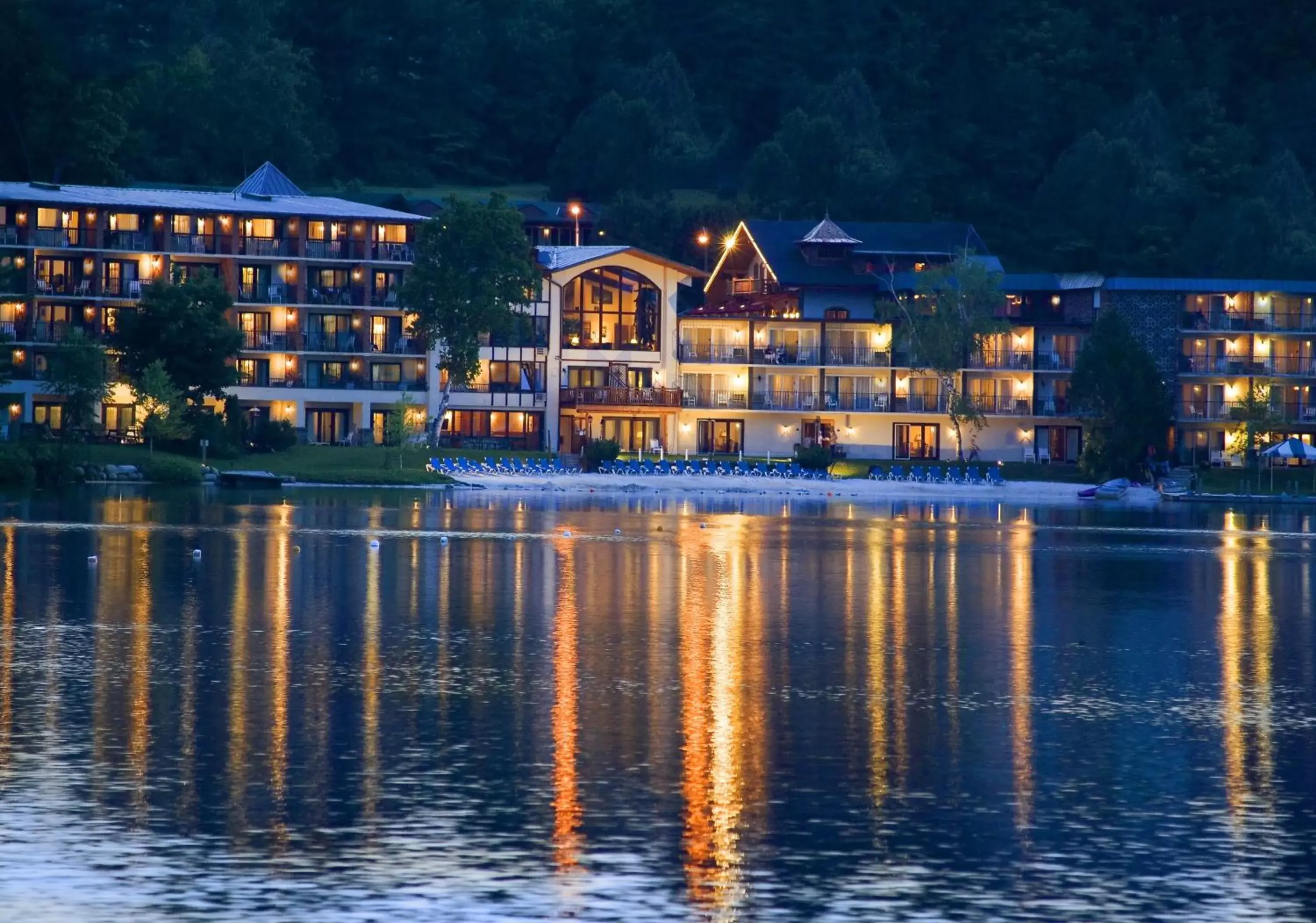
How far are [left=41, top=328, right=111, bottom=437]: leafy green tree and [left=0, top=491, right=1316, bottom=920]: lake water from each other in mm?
42510

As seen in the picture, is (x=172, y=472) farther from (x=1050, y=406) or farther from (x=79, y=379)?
(x=1050, y=406)

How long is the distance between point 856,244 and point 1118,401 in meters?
20.5

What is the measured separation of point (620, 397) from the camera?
346 ft

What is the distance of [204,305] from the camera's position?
95.2 meters

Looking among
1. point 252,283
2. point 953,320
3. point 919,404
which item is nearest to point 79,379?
point 252,283

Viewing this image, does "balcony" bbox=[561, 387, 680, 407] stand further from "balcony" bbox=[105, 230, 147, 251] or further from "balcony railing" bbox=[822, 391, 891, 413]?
"balcony" bbox=[105, 230, 147, 251]

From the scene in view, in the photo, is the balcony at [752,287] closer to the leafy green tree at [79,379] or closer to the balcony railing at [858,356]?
the balcony railing at [858,356]

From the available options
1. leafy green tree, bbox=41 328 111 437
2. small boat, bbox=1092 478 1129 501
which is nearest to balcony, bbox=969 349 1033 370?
small boat, bbox=1092 478 1129 501

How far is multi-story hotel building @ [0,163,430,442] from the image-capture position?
332 ft

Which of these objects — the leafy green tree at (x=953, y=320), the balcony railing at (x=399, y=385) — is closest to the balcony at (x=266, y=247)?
the balcony railing at (x=399, y=385)

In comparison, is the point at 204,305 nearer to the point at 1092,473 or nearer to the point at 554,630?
the point at 1092,473

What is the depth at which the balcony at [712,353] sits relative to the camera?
4350 inches

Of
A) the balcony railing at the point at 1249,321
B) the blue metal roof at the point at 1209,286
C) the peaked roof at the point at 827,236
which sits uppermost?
the peaked roof at the point at 827,236

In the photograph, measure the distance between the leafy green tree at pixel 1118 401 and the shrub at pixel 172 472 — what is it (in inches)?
1760
